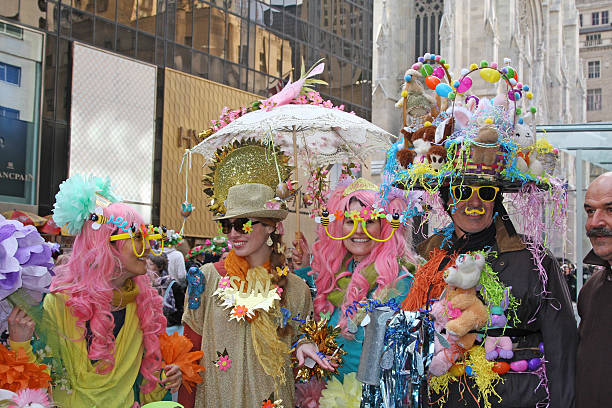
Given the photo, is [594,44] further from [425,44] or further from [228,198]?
[228,198]

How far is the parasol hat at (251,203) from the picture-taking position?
3.81 m

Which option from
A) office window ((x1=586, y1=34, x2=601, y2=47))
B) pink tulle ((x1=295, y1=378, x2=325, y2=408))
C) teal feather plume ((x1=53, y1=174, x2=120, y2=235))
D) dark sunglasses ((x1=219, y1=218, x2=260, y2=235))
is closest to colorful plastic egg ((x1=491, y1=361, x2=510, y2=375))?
pink tulle ((x1=295, y1=378, x2=325, y2=408))

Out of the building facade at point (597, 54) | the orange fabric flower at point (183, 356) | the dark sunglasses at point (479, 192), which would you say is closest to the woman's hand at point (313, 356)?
the orange fabric flower at point (183, 356)

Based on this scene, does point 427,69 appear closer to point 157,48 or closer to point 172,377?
point 172,377

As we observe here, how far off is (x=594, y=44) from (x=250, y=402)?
7911 cm

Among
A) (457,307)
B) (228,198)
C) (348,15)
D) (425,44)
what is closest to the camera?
(457,307)

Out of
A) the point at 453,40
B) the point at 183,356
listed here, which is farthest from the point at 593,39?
the point at 183,356

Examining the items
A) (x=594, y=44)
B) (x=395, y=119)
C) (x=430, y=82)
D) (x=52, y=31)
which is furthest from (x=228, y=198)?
(x=594, y=44)

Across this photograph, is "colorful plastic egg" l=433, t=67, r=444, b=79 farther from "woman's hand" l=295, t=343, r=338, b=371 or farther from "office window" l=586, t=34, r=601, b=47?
"office window" l=586, t=34, r=601, b=47

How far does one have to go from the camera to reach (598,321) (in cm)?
308

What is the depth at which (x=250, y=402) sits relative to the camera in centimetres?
367

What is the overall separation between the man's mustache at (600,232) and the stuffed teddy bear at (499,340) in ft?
1.60

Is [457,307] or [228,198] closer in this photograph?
[457,307]

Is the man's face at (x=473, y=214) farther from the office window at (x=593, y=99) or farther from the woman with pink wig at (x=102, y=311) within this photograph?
the office window at (x=593, y=99)
